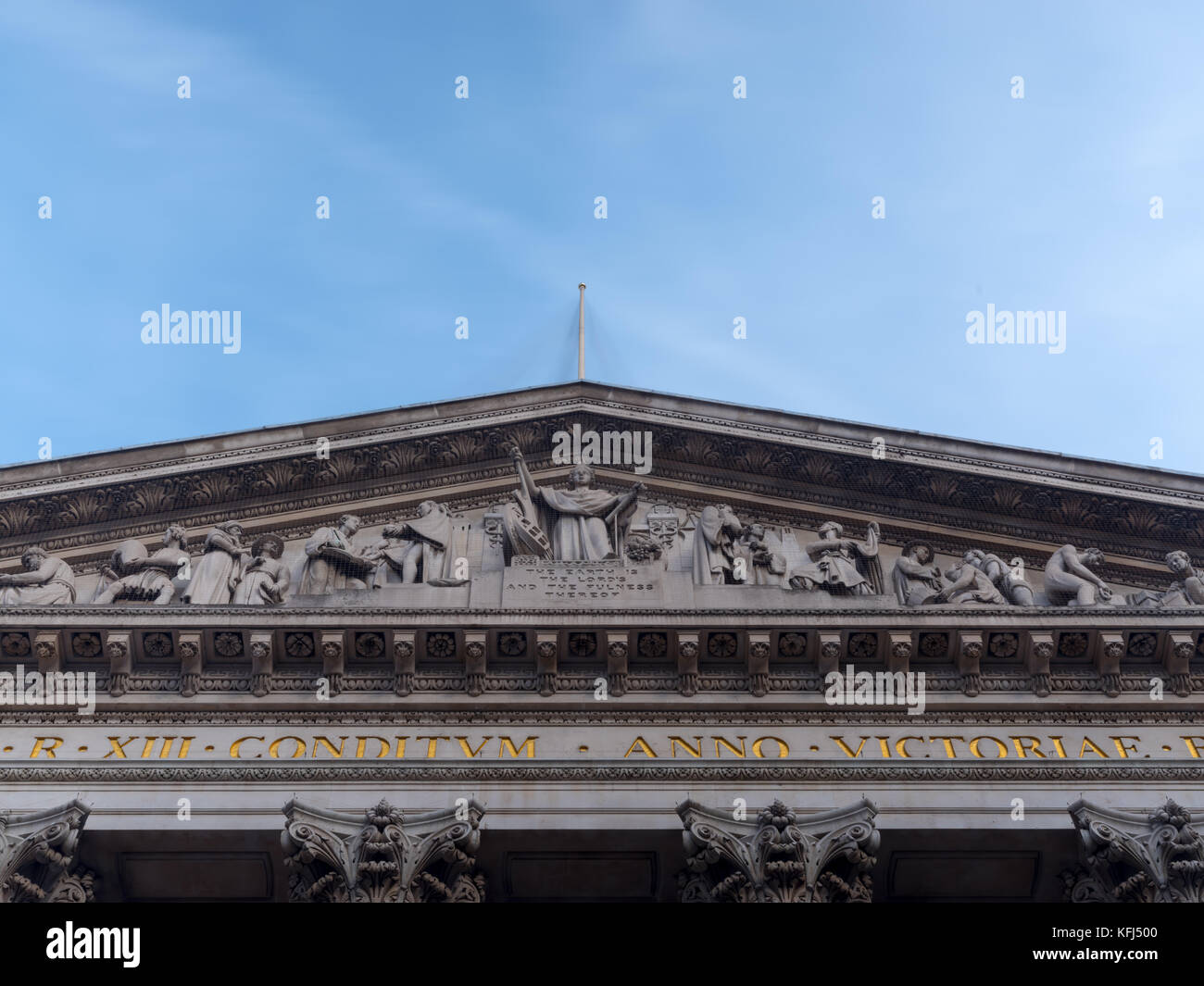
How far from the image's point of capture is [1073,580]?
2297 centimetres

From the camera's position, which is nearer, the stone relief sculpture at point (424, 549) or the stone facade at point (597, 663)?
the stone facade at point (597, 663)

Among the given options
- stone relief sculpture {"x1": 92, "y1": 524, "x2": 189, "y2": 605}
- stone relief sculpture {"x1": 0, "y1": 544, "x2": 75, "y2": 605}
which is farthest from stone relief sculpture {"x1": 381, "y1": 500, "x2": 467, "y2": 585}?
stone relief sculpture {"x1": 0, "y1": 544, "x2": 75, "y2": 605}

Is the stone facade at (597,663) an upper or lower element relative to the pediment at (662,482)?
lower

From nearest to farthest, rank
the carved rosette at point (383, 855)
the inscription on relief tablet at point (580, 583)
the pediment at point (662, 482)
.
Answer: the carved rosette at point (383, 855), the inscription on relief tablet at point (580, 583), the pediment at point (662, 482)

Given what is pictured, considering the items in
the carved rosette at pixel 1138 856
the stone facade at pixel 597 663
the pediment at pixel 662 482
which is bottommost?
the carved rosette at pixel 1138 856

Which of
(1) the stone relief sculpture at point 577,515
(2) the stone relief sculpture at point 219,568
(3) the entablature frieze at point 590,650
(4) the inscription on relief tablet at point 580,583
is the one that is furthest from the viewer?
(1) the stone relief sculpture at point 577,515

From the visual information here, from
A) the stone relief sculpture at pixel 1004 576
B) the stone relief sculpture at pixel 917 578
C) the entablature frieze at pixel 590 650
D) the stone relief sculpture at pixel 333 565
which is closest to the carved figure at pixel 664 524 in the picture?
the entablature frieze at pixel 590 650

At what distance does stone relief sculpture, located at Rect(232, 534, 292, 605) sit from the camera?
22.7m

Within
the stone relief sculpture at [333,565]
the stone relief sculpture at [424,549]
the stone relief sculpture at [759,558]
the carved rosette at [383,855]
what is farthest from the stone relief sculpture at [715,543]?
the carved rosette at [383,855]

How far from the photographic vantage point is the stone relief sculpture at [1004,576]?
2281 centimetres

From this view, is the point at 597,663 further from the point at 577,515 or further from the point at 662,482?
the point at 662,482

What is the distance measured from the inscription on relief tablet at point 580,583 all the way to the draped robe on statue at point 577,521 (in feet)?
1.05

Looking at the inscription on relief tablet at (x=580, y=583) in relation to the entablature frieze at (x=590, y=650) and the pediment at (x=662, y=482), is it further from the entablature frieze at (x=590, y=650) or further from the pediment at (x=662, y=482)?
the pediment at (x=662, y=482)

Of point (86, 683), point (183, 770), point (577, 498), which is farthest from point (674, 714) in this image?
point (86, 683)
